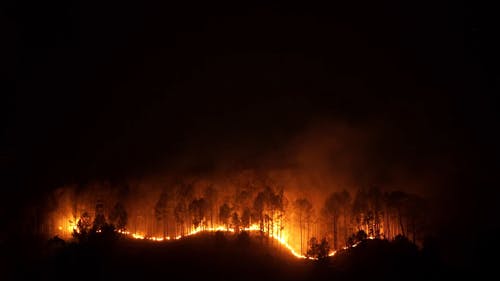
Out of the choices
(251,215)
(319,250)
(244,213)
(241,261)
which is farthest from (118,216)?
(319,250)

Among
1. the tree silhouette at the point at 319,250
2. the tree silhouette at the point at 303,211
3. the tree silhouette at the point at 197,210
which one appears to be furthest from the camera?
the tree silhouette at the point at 303,211

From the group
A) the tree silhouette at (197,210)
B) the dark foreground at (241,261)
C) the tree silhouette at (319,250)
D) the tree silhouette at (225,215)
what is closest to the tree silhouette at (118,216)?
the dark foreground at (241,261)

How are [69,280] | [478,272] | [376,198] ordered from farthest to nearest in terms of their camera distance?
1. [376,198]
2. [478,272]
3. [69,280]

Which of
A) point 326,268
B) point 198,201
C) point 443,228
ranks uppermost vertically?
point 198,201

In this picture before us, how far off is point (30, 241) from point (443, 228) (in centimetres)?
6486

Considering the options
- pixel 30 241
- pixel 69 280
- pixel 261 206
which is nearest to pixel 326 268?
pixel 261 206

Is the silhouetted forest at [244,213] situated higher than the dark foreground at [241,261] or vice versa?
the silhouetted forest at [244,213]

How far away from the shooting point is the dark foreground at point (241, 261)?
53438 mm

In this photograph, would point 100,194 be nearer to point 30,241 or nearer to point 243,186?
point 30,241

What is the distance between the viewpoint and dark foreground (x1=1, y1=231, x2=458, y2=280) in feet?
175

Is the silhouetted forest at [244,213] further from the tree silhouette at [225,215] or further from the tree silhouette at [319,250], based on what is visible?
the tree silhouette at [319,250]

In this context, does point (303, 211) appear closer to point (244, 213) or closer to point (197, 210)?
point (244, 213)

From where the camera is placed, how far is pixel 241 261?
202 ft

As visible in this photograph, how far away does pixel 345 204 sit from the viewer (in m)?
81.5
